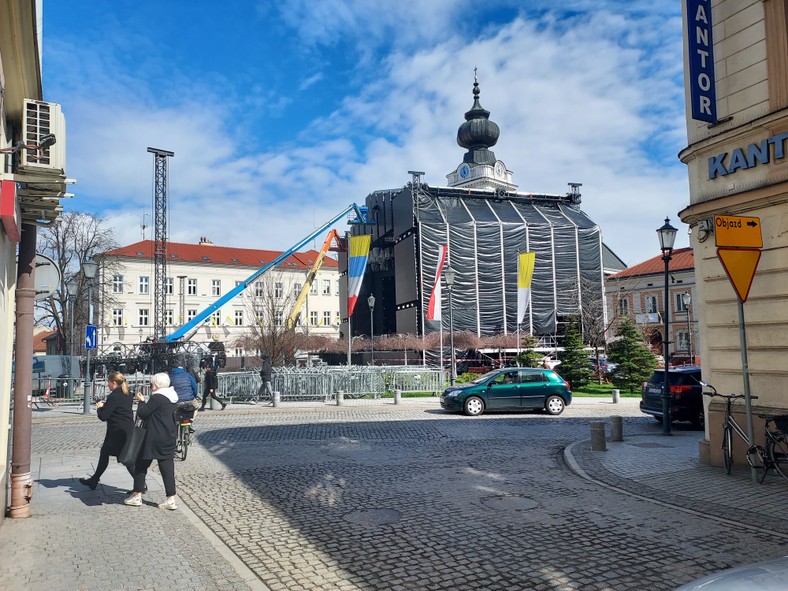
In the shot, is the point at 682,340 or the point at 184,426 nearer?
the point at 184,426

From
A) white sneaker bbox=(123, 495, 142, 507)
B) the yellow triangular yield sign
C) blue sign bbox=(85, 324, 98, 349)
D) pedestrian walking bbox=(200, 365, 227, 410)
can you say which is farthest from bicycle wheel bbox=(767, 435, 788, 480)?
blue sign bbox=(85, 324, 98, 349)

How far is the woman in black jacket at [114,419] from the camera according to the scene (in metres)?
8.58

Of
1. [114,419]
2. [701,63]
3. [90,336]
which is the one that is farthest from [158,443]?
[90,336]

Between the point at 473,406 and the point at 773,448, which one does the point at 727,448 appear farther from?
the point at 473,406

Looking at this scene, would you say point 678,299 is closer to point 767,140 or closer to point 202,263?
point 202,263

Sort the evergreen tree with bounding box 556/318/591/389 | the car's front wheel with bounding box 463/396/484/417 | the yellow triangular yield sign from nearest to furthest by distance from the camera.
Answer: the yellow triangular yield sign < the car's front wheel with bounding box 463/396/484/417 < the evergreen tree with bounding box 556/318/591/389

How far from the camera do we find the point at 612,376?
31000 millimetres

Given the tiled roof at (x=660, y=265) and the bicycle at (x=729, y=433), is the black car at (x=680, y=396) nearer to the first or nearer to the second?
the bicycle at (x=729, y=433)

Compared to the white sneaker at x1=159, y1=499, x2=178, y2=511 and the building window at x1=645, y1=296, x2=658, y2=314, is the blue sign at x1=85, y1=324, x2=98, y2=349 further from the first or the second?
the building window at x1=645, y1=296, x2=658, y2=314

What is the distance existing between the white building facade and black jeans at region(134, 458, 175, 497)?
55.8 metres

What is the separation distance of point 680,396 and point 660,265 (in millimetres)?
51930

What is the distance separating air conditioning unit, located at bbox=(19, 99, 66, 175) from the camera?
21.9 feet

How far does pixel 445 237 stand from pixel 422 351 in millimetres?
10268

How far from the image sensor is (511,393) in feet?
63.2
